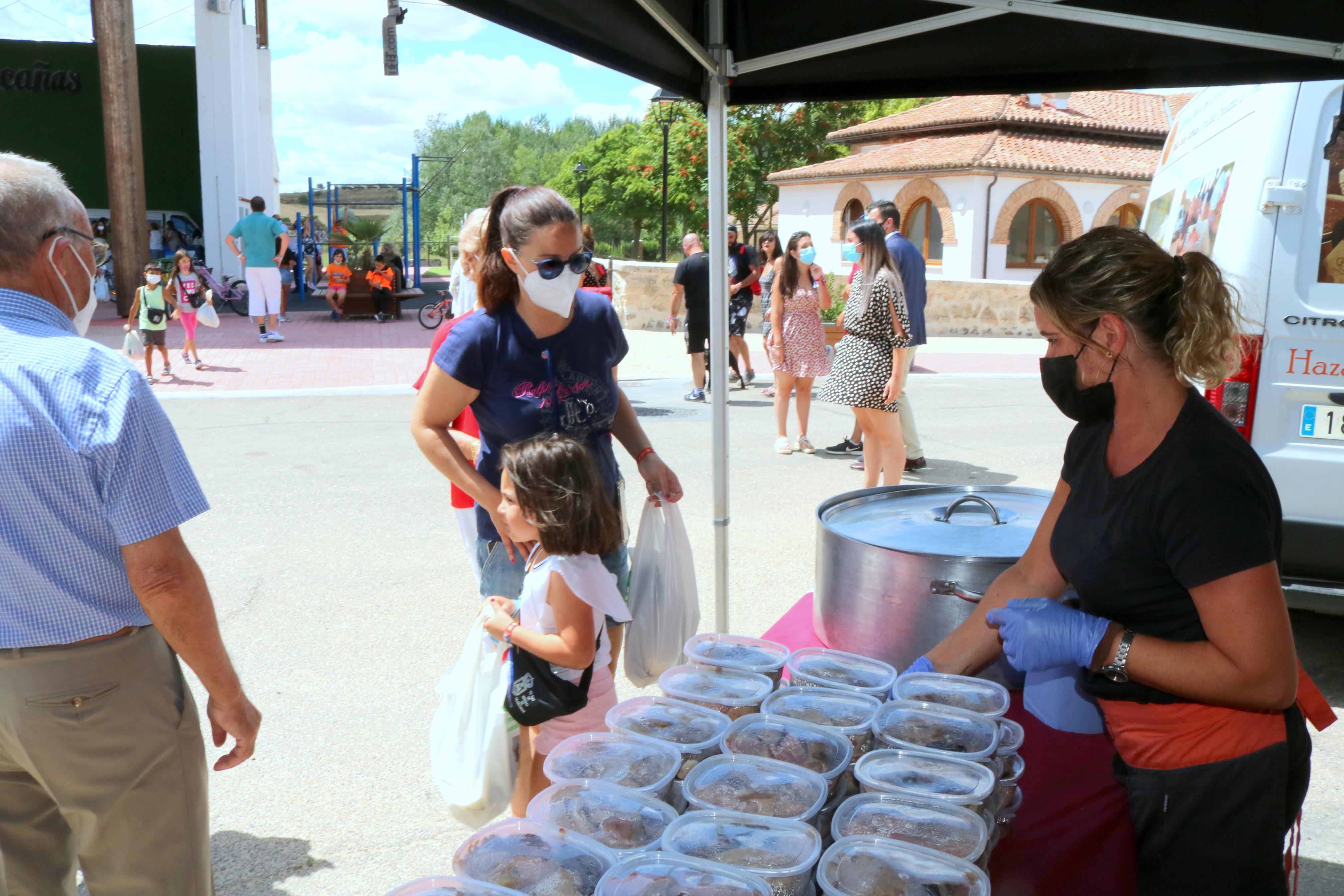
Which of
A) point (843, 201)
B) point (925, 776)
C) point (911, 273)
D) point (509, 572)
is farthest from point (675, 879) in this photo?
point (843, 201)

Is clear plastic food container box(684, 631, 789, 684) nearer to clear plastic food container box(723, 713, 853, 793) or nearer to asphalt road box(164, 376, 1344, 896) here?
clear plastic food container box(723, 713, 853, 793)

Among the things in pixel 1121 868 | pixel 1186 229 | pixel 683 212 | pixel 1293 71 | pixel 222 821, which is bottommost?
pixel 222 821

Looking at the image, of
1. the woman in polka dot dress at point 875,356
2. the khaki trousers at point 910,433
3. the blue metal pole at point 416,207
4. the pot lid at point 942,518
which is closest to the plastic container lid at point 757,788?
the pot lid at point 942,518

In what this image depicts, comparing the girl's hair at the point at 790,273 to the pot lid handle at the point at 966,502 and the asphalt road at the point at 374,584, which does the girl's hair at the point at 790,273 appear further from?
Result: the pot lid handle at the point at 966,502

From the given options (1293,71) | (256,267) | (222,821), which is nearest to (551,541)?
(222,821)

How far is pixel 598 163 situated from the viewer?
61000 mm

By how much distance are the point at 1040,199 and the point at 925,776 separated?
29309 mm

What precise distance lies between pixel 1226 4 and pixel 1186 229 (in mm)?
2214

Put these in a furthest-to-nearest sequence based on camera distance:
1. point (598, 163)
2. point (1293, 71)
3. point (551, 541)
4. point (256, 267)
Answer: point (598, 163) → point (256, 267) → point (1293, 71) → point (551, 541)

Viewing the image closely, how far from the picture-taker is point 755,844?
1.43 metres

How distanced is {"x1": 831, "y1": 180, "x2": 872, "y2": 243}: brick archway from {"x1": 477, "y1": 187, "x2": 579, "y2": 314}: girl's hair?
28858 millimetres

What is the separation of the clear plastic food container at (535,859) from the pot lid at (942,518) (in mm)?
1060

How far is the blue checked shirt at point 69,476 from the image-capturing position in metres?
1.62

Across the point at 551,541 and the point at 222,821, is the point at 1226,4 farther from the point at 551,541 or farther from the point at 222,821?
the point at 222,821
